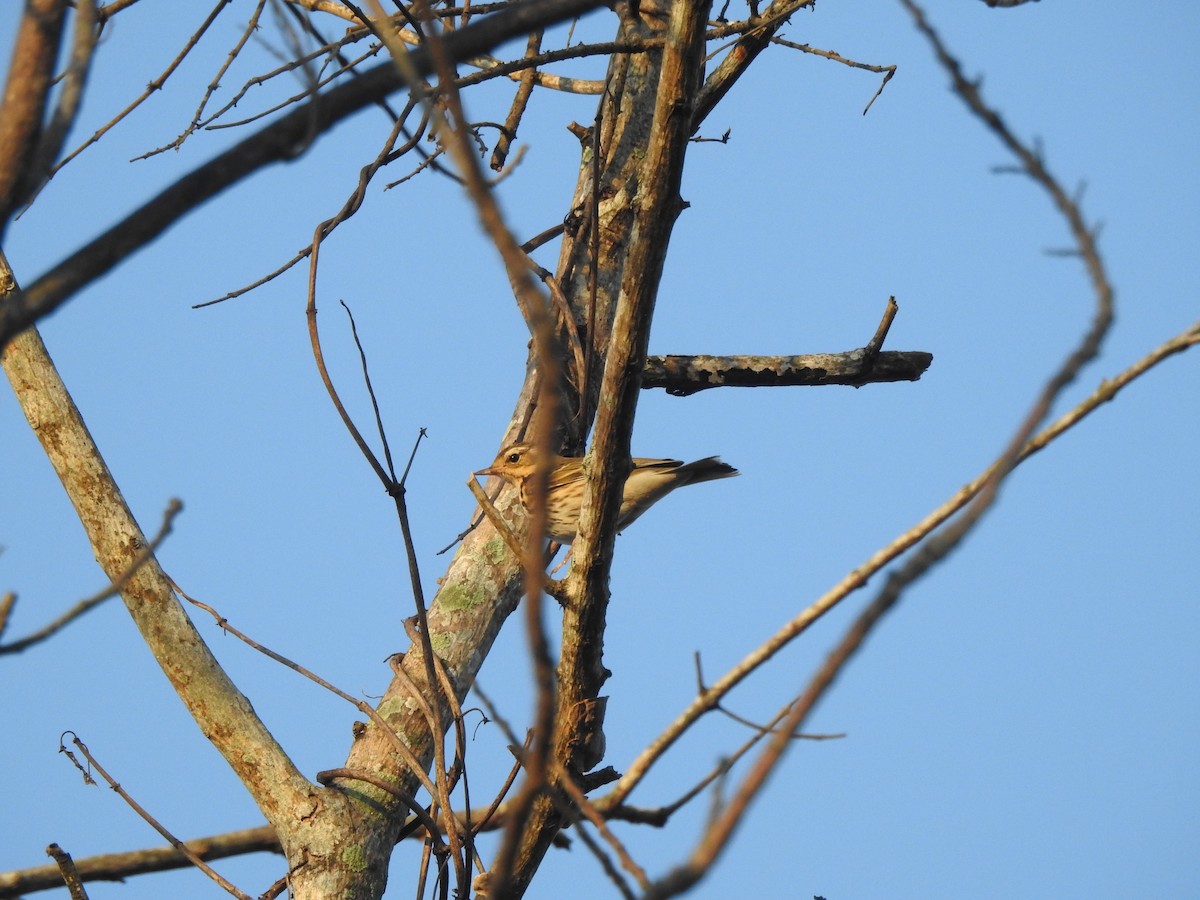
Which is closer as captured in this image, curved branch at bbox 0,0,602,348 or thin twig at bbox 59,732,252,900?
curved branch at bbox 0,0,602,348

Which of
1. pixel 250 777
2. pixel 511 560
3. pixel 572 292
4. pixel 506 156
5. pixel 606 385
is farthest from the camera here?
pixel 506 156

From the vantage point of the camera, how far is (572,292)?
14.5 feet

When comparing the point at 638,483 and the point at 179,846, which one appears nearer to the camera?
the point at 179,846

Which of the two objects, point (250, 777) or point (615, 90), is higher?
point (615, 90)

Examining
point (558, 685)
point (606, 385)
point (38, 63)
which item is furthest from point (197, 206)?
point (558, 685)

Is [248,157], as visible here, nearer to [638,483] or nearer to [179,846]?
[179,846]

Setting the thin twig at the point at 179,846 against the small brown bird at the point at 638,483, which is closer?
the thin twig at the point at 179,846

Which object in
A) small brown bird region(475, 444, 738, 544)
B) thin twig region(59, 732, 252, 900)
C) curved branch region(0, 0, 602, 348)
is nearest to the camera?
curved branch region(0, 0, 602, 348)

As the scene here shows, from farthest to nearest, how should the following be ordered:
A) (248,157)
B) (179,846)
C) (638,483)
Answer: (638,483) < (179,846) < (248,157)

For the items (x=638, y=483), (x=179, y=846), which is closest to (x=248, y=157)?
(x=179, y=846)

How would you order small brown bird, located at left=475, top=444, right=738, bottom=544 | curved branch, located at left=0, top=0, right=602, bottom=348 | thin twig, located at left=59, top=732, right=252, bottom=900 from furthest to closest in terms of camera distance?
small brown bird, located at left=475, top=444, right=738, bottom=544 → thin twig, located at left=59, top=732, right=252, bottom=900 → curved branch, located at left=0, top=0, right=602, bottom=348

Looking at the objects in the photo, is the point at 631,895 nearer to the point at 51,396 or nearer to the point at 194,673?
the point at 194,673

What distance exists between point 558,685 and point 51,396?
1.95m

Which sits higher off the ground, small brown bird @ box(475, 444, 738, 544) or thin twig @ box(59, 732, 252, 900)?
small brown bird @ box(475, 444, 738, 544)
